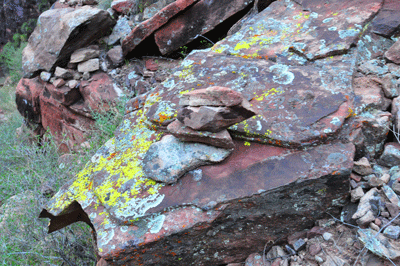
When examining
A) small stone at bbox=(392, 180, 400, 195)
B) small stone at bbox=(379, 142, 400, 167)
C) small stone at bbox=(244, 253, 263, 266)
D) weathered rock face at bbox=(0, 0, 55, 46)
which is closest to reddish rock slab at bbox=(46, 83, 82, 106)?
small stone at bbox=(244, 253, 263, 266)

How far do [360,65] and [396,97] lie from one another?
0.35m

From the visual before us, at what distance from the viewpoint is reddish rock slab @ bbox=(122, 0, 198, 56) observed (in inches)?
142

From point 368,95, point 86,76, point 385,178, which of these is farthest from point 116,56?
point 385,178

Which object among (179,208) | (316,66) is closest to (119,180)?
(179,208)

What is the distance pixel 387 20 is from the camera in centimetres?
236

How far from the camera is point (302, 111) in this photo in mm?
1830

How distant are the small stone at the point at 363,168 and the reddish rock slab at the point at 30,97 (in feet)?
15.2

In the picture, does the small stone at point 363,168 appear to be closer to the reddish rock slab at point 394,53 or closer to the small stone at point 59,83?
the reddish rock slab at point 394,53

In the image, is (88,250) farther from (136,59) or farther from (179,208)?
(136,59)

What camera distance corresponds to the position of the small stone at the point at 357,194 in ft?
5.36

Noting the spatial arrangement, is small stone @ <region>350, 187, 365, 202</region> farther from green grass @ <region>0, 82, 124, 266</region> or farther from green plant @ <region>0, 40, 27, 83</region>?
green plant @ <region>0, 40, 27, 83</region>

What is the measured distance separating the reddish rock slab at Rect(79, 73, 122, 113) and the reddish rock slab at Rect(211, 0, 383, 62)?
6.57 feet

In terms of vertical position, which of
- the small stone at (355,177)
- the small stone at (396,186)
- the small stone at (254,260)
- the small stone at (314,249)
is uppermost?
the small stone at (355,177)

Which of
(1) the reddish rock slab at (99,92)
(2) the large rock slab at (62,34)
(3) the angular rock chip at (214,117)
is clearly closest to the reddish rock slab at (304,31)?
(3) the angular rock chip at (214,117)
